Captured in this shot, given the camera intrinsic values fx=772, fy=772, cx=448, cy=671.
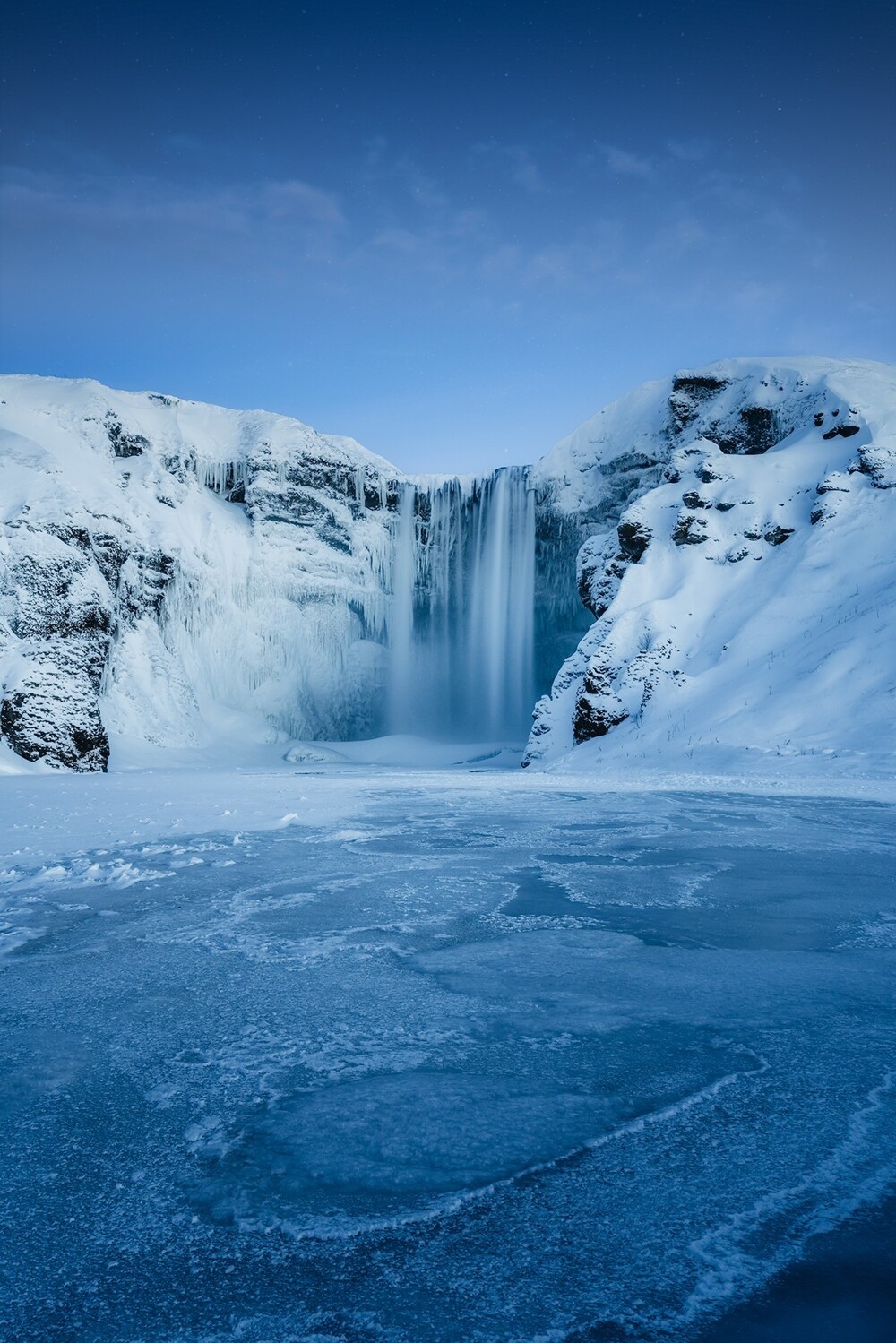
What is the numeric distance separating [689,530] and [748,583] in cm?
341

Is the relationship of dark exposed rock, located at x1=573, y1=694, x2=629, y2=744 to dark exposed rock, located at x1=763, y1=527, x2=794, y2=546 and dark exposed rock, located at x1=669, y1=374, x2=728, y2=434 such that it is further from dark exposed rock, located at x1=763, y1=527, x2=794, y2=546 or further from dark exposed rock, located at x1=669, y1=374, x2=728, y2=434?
dark exposed rock, located at x1=669, y1=374, x2=728, y2=434

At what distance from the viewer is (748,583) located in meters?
24.5

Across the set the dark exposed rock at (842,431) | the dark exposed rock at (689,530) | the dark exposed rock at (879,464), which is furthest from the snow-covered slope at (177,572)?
the dark exposed rock at (879,464)

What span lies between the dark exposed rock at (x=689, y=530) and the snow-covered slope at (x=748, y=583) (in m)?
0.06

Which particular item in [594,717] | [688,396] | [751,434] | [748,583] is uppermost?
[688,396]

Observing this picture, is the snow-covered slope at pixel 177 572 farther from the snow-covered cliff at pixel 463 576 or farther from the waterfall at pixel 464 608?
the waterfall at pixel 464 608

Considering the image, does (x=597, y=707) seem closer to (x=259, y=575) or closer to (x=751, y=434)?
(x=751, y=434)

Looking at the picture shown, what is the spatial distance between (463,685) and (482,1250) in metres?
40.9

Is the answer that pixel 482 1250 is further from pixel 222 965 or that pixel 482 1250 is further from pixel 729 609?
pixel 729 609

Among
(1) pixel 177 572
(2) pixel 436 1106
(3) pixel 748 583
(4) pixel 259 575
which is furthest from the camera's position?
(4) pixel 259 575

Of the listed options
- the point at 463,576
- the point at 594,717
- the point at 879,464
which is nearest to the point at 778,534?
the point at 879,464

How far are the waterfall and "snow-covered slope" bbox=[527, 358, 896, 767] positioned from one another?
7.15 m

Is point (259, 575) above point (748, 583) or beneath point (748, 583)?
above

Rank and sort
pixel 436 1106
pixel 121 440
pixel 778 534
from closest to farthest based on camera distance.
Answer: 1. pixel 436 1106
2. pixel 778 534
3. pixel 121 440
